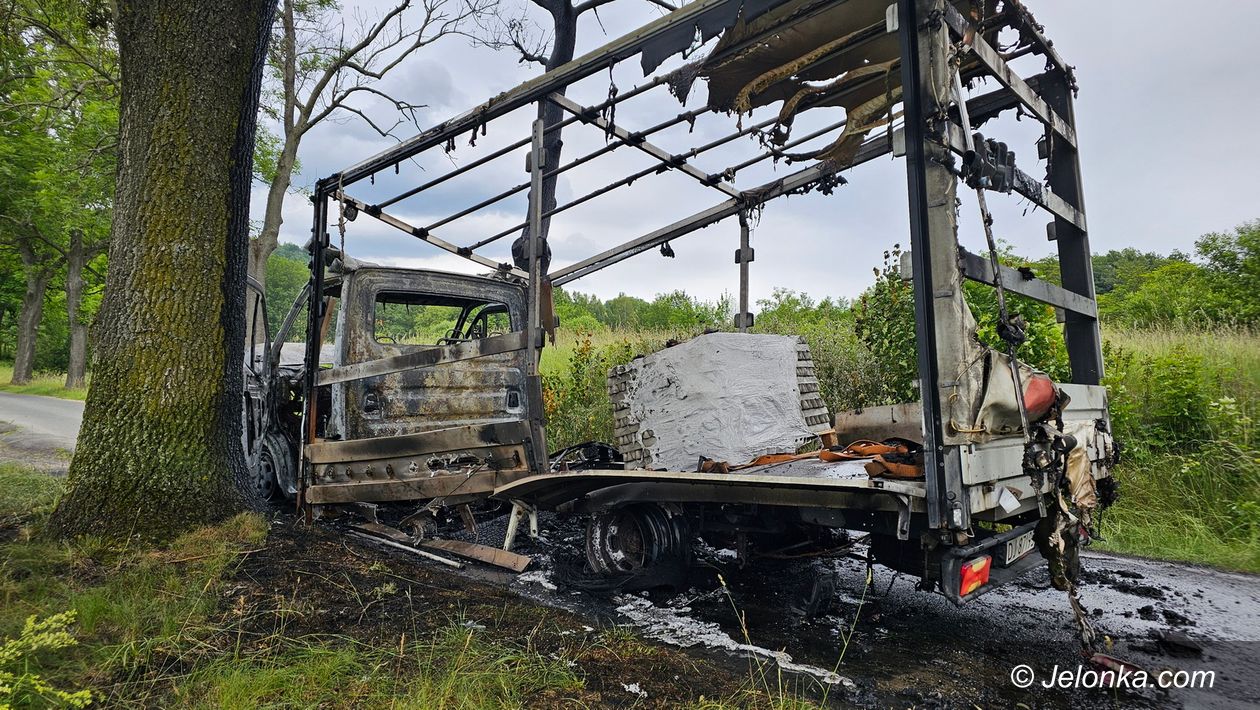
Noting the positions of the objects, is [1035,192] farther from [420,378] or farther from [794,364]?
[420,378]

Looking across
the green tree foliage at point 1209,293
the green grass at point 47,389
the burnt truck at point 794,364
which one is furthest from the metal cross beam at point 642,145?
the green grass at point 47,389

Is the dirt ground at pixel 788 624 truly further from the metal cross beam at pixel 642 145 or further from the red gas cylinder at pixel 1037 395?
the metal cross beam at pixel 642 145

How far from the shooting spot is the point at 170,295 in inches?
165

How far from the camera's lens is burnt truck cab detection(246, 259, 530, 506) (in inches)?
175

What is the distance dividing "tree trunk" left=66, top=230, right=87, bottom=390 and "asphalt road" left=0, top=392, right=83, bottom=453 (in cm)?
277

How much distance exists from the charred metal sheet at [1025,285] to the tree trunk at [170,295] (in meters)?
4.36

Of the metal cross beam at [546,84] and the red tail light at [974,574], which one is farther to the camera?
the metal cross beam at [546,84]

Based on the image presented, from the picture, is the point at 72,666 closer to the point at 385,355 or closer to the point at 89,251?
the point at 385,355

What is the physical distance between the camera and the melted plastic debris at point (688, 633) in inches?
110

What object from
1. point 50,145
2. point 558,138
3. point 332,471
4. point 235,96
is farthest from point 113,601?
point 50,145

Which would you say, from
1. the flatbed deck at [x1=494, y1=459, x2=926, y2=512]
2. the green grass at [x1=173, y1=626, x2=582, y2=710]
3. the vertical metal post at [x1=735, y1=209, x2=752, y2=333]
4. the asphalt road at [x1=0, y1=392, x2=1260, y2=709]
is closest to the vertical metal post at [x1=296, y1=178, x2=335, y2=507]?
the asphalt road at [x1=0, y1=392, x2=1260, y2=709]

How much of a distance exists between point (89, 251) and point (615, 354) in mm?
20707

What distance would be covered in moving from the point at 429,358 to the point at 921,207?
3.14 metres

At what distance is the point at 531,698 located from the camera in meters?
2.33
